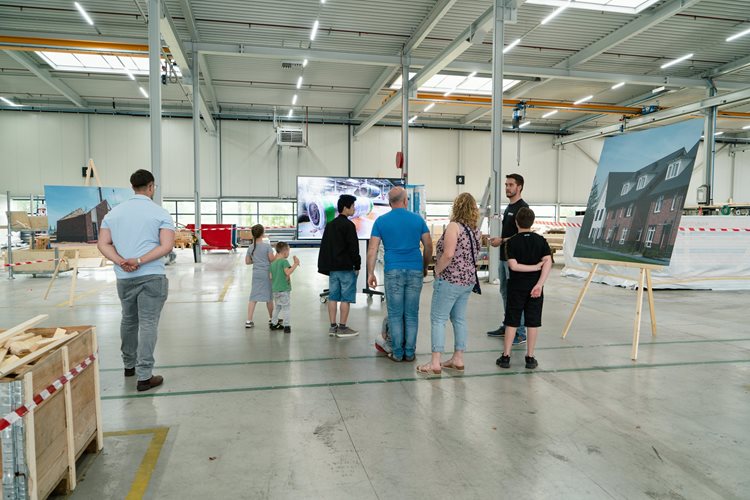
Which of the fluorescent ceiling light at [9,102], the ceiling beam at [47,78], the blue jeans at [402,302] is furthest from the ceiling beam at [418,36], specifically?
the fluorescent ceiling light at [9,102]

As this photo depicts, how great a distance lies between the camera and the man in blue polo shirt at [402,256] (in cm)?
442

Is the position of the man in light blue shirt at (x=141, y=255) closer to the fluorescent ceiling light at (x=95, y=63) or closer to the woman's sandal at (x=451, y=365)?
the woman's sandal at (x=451, y=365)

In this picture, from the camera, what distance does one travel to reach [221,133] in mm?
23641

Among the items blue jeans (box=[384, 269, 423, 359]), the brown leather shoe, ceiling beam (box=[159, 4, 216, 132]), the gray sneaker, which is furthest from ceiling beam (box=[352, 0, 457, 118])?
the brown leather shoe

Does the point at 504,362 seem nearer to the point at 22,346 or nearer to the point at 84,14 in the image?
the point at 22,346

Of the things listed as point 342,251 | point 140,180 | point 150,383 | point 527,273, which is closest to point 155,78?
point 342,251

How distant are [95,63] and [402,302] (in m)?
16.8

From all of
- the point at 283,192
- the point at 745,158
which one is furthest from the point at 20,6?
the point at 745,158

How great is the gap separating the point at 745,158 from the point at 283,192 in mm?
27718

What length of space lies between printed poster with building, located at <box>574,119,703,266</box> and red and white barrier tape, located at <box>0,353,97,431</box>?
515 centimetres

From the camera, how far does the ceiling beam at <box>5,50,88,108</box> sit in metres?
15.2

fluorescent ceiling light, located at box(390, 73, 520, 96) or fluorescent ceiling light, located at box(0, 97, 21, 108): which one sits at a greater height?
fluorescent ceiling light, located at box(0, 97, 21, 108)

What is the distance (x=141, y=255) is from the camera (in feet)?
11.8

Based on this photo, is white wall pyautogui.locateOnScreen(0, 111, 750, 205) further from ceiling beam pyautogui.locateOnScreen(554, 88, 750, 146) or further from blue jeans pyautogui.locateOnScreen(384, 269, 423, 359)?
blue jeans pyautogui.locateOnScreen(384, 269, 423, 359)
